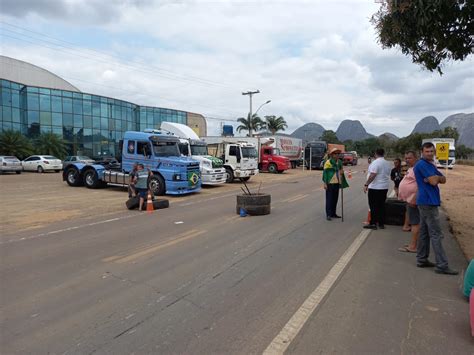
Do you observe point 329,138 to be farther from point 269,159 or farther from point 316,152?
point 269,159

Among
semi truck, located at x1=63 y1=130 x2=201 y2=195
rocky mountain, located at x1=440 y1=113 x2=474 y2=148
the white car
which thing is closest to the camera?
semi truck, located at x1=63 y1=130 x2=201 y2=195

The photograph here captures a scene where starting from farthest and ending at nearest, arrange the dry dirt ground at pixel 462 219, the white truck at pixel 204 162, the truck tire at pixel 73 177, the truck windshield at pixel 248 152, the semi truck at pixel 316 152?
the semi truck at pixel 316 152 < the truck windshield at pixel 248 152 < the truck tire at pixel 73 177 < the white truck at pixel 204 162 < the dry dirt ground at pixel 462 219

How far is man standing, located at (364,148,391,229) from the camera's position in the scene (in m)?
8.55

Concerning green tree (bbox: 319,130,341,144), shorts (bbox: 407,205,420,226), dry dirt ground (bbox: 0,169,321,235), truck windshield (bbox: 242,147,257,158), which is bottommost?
dry dirt ground (bbox: 0,169,321,235)

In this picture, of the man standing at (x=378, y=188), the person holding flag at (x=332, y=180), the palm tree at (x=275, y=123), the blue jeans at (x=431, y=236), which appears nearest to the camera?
the blue jeans at (x=431, y=236)

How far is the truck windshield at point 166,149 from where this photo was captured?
16609 mm

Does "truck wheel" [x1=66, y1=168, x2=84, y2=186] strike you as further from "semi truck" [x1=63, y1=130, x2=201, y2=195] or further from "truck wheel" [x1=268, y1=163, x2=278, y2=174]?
"truck wheel" [x1=268, y1=163, x2=278, y2=174]

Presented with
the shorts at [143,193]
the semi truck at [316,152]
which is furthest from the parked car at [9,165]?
the semi truck at [316,152]

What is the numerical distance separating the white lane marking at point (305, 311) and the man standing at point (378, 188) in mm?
2690

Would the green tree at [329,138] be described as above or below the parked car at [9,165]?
above

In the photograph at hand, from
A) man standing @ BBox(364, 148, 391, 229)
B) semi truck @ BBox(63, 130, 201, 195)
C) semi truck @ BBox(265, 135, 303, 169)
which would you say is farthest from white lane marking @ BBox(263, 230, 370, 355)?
semi truck @ BBox(265, 135, 303, 169)

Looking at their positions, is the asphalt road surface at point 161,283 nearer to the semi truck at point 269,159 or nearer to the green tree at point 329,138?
the semi truck at point 269,159

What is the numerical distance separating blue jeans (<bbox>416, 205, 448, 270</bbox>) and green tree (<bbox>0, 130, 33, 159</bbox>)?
40074mm

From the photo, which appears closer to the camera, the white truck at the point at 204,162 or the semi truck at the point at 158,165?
the semi truck at the point at 158,165
